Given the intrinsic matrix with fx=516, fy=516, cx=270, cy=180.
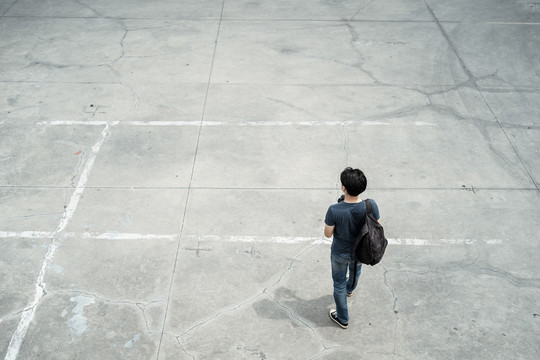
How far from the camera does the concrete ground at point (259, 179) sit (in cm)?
537

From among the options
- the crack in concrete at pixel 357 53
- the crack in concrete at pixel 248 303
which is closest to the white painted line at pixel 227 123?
the crack in concrete at pixel 357 53

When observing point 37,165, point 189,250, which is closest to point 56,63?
point 37,165

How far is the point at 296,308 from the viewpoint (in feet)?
18.2

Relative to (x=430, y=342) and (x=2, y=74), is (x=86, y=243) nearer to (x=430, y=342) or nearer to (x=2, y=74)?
(x=430, y=342)

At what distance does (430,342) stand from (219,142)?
13.9 ft

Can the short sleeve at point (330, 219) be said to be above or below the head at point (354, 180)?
below

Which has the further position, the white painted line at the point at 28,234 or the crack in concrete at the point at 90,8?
the crack in concrete at the point at 90,8

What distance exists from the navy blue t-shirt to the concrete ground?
1.20m

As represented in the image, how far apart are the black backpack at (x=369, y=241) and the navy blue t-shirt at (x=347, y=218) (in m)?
0.05

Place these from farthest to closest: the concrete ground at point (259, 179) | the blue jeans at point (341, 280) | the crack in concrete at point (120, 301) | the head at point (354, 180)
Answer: the crack in concrete at point (120, 301)
the concrete ground at point (259, 179)
the blue jeans at point (341, 280)
the head at point (354, 180)

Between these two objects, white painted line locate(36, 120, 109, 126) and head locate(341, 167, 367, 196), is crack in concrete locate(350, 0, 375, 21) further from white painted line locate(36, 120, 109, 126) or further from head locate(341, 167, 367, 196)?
head locate(341, 167, 367, 196)

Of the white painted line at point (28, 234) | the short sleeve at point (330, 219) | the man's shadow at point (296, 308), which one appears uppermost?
the short sleeve at point (330, 219)

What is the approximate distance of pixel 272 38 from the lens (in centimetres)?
1082

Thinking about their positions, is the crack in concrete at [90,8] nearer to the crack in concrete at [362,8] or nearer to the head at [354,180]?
the crack in concrete at [362,8]
